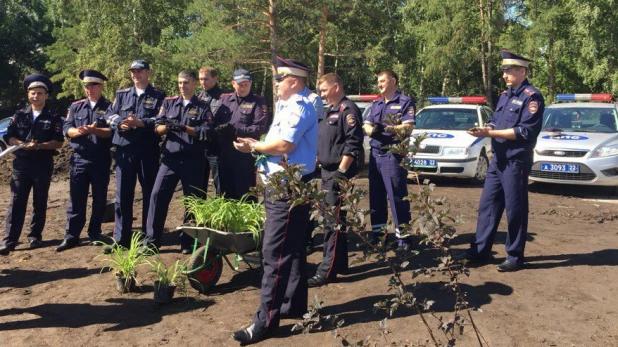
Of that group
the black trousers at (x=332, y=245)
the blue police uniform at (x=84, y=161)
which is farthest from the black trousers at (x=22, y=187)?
the black trousers at (x=332, y=245)

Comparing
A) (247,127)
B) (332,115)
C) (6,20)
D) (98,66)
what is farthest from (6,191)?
(6,20)

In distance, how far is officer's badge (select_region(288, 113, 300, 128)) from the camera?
13.4ft

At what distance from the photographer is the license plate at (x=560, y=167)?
1011 centimetres

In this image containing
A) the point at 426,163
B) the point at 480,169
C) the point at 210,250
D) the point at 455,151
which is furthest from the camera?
the point at 480,169

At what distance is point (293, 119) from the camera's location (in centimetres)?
411

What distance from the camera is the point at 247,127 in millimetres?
6750

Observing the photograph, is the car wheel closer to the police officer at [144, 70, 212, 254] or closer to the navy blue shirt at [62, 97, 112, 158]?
Answer: the police officer at [144, 70, 212, 254]

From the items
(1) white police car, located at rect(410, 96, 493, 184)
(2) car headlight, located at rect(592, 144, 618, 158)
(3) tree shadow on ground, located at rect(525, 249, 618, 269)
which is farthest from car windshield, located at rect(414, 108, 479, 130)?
(3) tree shadow on ground, located at rect(525, 249, 618, 269)

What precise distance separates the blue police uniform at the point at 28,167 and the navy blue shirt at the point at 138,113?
85 cm

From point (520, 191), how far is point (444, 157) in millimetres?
5557

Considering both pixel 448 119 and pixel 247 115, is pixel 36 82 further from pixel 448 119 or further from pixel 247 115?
pixel 448 119

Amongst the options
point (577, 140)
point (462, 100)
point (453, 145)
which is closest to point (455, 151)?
point (453, 145)

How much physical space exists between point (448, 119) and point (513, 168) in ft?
22.5

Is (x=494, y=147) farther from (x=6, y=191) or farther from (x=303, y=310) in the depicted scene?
(x=6, y=191)
